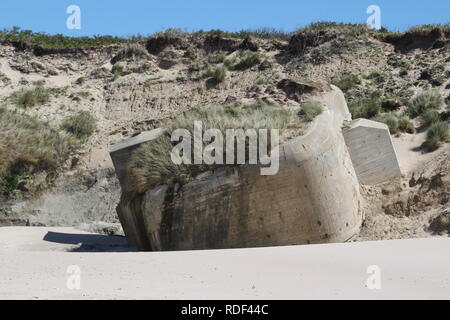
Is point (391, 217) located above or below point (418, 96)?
below

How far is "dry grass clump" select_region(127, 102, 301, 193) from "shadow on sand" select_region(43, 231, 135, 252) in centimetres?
134

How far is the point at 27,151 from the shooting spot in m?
20.2

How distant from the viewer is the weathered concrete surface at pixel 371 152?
12367 mm

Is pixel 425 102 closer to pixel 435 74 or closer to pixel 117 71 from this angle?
pixel 435 74

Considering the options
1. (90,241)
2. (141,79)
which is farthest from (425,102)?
(141,79)

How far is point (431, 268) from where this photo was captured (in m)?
7.30

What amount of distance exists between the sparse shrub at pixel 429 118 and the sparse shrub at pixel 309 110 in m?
5.18

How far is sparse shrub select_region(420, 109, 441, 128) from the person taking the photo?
15932 millimetres
